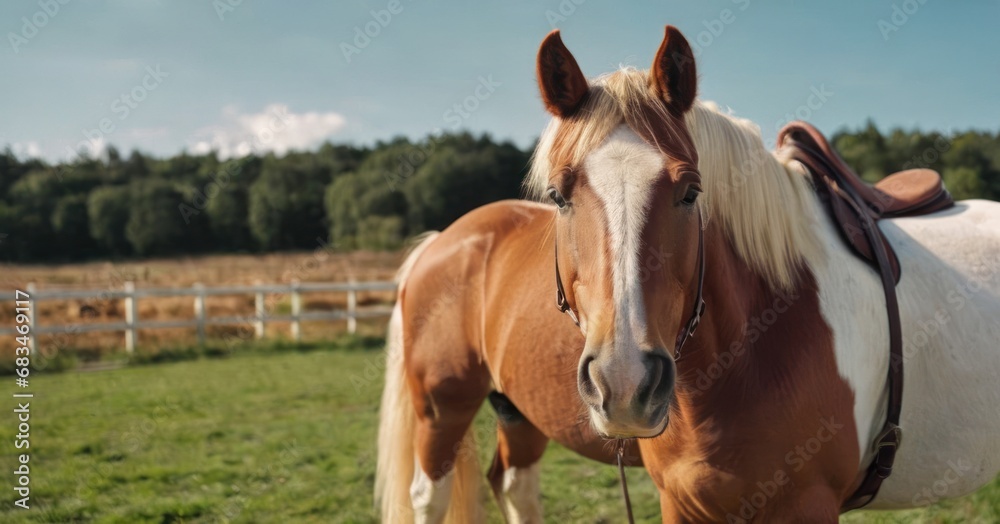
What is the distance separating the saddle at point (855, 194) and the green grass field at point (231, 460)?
204 cm

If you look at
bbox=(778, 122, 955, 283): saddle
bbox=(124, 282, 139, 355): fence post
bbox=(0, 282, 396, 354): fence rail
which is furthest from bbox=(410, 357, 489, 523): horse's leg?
bbox=(124, 282, 139, 355): fence post

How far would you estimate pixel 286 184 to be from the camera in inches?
1469

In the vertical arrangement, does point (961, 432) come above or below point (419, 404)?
above

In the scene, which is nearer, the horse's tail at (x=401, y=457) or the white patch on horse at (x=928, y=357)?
the white patch on horse at (x=928, y=357)

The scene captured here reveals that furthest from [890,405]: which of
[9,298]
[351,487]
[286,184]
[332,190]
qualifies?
[286,184]

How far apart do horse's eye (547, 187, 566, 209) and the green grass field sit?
9.01 ft

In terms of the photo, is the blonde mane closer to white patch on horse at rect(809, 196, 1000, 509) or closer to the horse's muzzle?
white patch on horse at rect(809, 196, 1000, 509)

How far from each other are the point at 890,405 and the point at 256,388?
776cm

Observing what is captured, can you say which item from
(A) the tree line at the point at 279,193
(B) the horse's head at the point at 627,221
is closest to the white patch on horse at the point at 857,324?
(B) the horse's head at the point at 627,221

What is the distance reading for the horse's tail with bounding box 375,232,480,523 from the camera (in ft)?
10.9

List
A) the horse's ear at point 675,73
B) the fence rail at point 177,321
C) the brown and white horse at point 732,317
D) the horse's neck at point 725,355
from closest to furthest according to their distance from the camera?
the brown and white horse at point 732,317, the horse's ear at point 675,73, the horse's neck at point 725,355, the fence rail at point 177,321

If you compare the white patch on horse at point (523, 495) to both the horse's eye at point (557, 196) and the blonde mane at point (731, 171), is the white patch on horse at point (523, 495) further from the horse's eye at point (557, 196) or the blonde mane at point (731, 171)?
the horse's eye at point (557, 196)

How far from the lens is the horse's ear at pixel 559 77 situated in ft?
5.51

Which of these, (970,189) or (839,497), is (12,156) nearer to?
(839,497)
